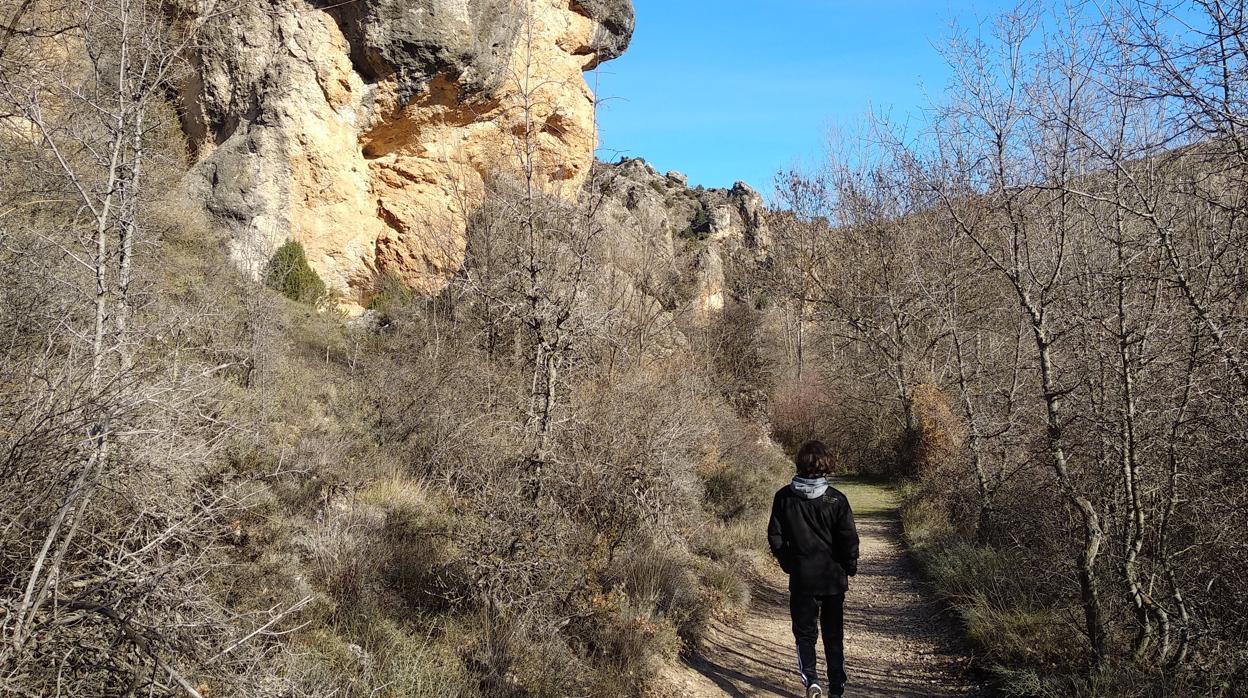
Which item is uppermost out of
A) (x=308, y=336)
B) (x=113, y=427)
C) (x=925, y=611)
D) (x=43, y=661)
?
(x=308, y=336)

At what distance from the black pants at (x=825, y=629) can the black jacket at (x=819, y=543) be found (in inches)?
4.7

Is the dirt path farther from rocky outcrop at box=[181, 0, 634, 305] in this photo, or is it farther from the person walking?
rocky outcrop at box=[181, 0, 634, 305]

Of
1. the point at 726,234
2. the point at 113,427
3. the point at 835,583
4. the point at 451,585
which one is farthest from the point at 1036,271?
the point at 726,234

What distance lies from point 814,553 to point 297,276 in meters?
14.6

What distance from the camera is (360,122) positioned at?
703 inches

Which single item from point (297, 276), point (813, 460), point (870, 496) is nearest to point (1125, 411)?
point (813, 460)

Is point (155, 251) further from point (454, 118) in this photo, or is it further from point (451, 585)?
point (454, 118)

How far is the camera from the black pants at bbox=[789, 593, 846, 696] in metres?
4.67

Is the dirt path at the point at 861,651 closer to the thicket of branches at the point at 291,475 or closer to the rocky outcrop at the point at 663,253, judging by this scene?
the thicket of branches at the point at 291,475

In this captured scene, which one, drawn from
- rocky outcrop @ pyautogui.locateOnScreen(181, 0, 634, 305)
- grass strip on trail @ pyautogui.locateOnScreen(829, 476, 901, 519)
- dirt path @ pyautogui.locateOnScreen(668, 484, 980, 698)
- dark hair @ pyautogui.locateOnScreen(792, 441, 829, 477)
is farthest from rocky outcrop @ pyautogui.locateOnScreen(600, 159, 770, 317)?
grass strip on trail @ pyautogui.locateOnScreen(829, 476, 901, 519)

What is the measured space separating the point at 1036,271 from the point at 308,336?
1216 cm

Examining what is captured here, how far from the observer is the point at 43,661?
277 cm

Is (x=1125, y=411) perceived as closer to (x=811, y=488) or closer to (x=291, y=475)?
(x=811, y=488)

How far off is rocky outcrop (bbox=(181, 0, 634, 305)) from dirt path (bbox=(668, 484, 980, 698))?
10.3 metres
